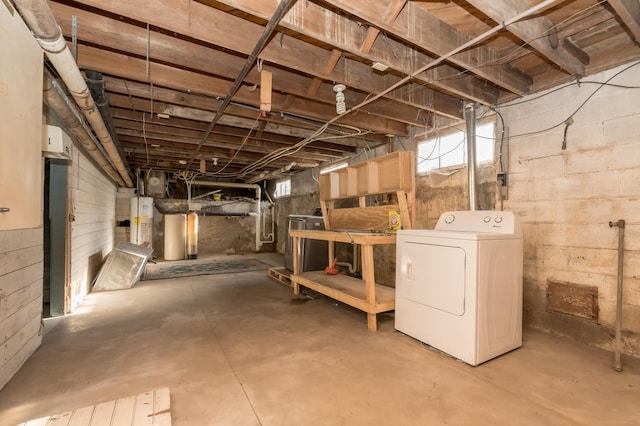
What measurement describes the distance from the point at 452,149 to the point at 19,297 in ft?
13.5

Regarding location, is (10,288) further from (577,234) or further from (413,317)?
(577,234)

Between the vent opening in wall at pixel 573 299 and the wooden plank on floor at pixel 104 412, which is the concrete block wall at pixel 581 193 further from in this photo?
the wooden plank on floor at pixel 104 412

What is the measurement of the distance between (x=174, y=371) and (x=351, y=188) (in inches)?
102

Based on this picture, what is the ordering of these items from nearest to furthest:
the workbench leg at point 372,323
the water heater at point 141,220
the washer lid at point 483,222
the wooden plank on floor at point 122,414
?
the wooden plank on floor at point 122,414 → the washer lid at point 483,222 → the workbench leg at point 372,323 → the water heater at point 141,220

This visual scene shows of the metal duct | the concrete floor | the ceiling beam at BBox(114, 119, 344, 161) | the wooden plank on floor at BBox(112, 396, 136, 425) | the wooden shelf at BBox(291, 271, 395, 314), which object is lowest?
the concrete floor

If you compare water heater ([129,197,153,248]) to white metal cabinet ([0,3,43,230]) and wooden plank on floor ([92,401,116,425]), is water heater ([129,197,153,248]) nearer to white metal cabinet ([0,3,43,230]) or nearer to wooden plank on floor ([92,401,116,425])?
wooden plank on floor ([92,401,116,425])

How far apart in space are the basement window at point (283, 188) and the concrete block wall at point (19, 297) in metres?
5.76

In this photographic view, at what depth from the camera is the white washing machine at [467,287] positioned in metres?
1.98

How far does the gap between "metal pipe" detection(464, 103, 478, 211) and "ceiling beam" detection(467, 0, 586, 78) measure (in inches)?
33.3

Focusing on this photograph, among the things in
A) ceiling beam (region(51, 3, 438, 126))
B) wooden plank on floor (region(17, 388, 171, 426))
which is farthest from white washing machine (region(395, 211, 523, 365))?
wooden plank on floor (region(17, 388, 171, 426))

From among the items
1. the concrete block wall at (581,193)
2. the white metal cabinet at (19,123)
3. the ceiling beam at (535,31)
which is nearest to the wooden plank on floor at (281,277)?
the concrete block wall at (581,193)

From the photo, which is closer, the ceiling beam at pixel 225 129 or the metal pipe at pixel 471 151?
the metal pipe at pixel 471 151

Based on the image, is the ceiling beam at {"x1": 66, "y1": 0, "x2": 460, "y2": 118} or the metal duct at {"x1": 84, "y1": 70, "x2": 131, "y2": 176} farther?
the metal duct at {"x1": 84, "y1": 70, "x2": 131, "y2": 176}

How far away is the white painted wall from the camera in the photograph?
3273 mm
